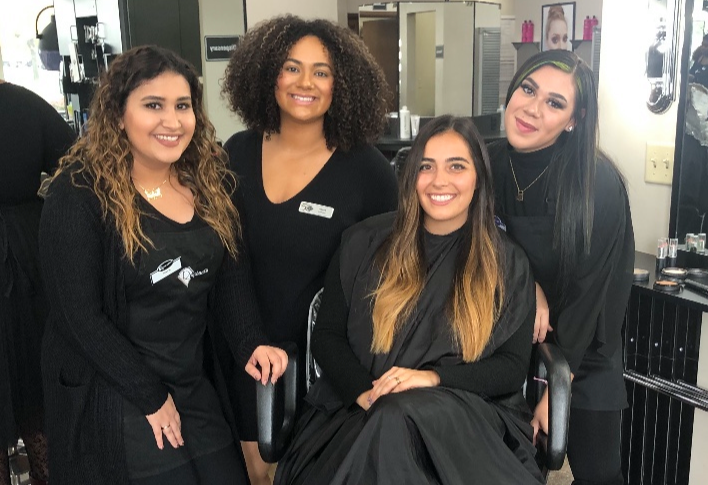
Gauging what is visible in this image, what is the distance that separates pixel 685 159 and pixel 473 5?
9.48ft

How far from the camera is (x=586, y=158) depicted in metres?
1.72

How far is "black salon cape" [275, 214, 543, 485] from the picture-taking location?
1.42 meters

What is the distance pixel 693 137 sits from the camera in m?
2.16

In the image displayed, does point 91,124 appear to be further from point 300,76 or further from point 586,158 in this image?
point 586,158

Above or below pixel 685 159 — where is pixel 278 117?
above

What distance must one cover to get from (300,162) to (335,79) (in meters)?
0.24

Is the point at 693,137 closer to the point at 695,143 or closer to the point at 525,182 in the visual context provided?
the point at 695,143

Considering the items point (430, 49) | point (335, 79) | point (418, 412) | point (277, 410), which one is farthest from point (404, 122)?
point (418, 412)

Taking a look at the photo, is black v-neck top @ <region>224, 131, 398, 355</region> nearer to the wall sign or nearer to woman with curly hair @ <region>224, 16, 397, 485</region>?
woman with curly hair @ <region>224, 16, 397, 485</region>

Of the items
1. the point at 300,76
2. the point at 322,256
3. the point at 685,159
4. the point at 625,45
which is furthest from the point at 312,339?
the point at 625,45

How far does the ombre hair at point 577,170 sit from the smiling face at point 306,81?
0.56m

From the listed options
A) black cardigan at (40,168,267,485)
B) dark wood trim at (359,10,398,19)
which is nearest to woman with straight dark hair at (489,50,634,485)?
black cardigan at (40,168,267,485)

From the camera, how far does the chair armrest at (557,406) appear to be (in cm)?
162

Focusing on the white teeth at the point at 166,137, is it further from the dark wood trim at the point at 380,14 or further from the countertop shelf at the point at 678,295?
the dark wood trim at the point at 380,14
